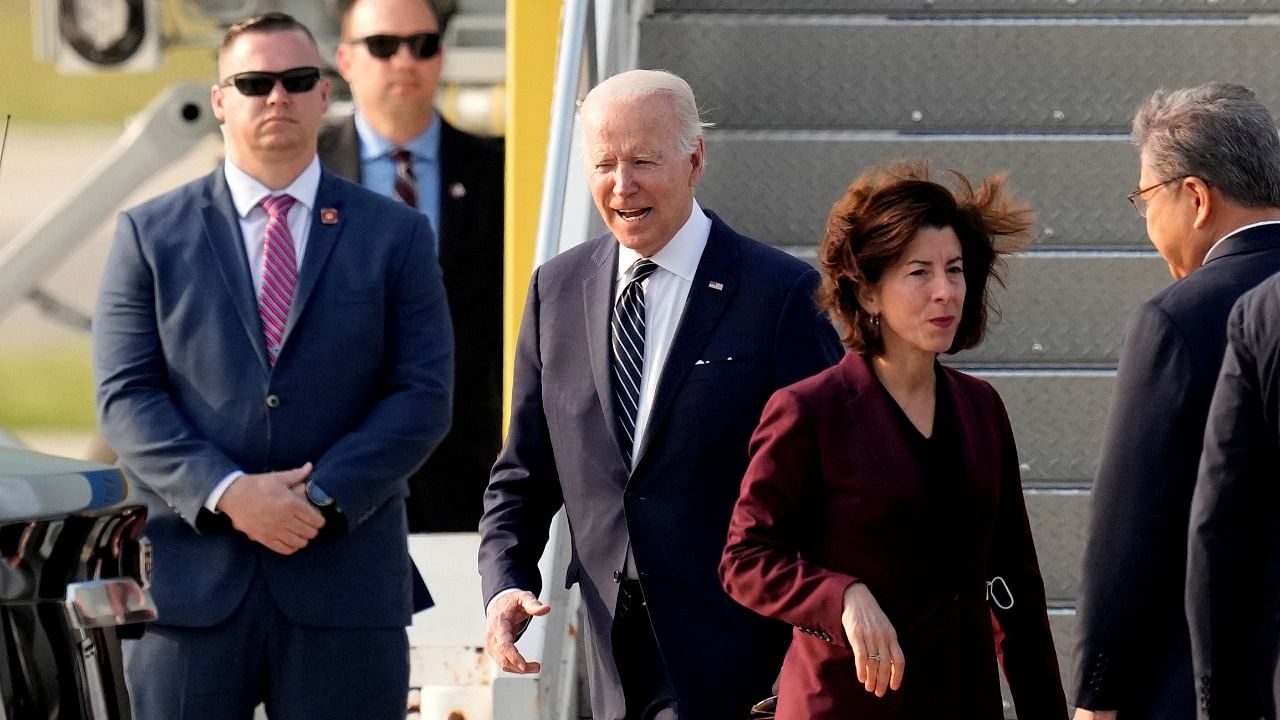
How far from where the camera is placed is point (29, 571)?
259 cm

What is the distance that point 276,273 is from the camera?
4.57 metres

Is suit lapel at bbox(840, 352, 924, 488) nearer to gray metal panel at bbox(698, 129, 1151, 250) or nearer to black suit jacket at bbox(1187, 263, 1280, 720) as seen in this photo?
black suit jacket at bbox(1187, 263, 1280, 720)

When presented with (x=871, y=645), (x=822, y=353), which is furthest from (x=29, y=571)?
(x=822, y=353)

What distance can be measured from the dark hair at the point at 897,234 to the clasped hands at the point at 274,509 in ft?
4.68

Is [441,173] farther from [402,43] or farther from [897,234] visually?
[897,234]

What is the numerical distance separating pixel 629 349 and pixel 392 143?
13.4 feet

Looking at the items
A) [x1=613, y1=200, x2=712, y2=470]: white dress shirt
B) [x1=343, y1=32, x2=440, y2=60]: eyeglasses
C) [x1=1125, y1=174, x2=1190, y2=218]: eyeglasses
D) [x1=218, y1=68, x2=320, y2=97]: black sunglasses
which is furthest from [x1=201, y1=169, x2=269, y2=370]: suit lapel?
[x1=343, y1=32, x2=440, y2=60]: eyeglasses

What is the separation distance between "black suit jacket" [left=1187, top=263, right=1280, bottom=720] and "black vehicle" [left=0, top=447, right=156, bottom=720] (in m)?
1.55

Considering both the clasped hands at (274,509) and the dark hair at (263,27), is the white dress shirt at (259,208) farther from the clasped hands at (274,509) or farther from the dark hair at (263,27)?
the clasped hands at (274,509)

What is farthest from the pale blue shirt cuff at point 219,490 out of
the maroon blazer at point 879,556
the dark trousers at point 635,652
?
the maroon blazer at point 879,556

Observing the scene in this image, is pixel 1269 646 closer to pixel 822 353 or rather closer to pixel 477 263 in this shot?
pixel 822 353

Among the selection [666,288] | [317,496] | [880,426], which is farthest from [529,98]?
[880,426]

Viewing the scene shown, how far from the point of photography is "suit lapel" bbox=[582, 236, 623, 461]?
364 centimetres

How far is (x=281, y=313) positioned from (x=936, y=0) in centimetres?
281
